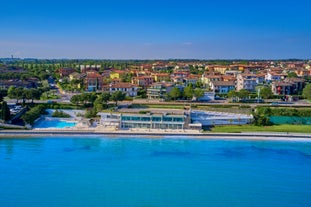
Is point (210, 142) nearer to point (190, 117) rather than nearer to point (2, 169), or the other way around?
point (190, 117)

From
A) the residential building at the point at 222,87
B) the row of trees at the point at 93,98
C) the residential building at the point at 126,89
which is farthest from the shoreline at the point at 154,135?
the residential building at the point at 222,87

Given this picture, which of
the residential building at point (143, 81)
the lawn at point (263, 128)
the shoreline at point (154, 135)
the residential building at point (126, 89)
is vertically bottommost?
the shoreline at point (154, 135)

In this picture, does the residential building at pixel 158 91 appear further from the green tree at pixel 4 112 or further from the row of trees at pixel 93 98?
the green tree at pixel 4 112

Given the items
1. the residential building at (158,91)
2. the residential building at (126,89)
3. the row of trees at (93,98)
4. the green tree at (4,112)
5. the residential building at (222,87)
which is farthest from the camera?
the residential building at (222,87)

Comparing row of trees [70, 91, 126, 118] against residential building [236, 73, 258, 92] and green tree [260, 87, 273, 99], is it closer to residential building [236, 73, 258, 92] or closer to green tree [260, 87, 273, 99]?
green tree [260, 87, 273, 99]

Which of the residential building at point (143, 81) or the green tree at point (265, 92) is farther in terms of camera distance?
the residential building at point (143, 81)

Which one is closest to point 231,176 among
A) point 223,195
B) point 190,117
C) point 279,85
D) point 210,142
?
point 223,195

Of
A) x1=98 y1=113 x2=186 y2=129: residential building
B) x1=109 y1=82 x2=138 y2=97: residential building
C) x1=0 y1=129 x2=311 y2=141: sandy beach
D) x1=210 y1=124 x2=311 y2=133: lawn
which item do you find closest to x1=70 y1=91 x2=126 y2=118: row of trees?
x1=98 y1=113 x2=186 y2=129: residential building

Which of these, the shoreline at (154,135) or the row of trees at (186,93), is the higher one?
the row of trees at (186,93)

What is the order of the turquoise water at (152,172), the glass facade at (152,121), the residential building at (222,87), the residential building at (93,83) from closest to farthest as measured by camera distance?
the turquoise water at (152,172), the glass facade at (152,121), the residential building at (222,87), the residential building at (93,83)
